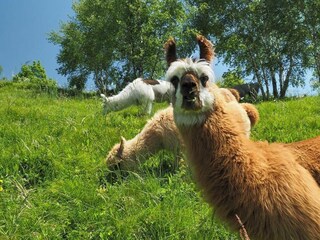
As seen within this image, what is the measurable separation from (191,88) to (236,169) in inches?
30.6

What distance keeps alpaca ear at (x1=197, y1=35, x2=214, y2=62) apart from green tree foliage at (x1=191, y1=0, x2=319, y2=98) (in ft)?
124

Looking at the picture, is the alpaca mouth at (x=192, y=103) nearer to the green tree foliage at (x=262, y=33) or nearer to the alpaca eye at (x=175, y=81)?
the alpaca eye at (x=175, y=81)

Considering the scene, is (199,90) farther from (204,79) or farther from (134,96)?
(134,96)

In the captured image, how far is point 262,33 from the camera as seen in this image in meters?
44.4

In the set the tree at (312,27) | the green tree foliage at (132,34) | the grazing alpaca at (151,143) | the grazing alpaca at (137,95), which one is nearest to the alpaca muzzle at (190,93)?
the grazing alpaca at (151,143)

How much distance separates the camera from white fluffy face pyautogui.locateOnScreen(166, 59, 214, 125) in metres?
4.00

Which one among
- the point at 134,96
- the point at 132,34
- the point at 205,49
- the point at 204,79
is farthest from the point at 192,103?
the point at 132,34

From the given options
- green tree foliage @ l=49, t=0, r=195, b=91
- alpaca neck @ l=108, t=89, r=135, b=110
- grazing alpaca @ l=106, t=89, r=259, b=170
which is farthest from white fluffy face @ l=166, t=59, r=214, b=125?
green tree foliage @ l=49, t=0, r=195, b=91

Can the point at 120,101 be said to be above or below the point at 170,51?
below

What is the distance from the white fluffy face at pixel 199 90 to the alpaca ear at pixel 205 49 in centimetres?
16

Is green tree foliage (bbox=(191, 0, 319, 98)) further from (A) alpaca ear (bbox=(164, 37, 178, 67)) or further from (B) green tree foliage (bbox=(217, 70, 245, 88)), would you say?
(A) alpaca ear (bbox=(164, 37, 178, 67))

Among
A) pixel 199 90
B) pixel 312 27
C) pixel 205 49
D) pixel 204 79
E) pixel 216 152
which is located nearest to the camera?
pixel 216 152

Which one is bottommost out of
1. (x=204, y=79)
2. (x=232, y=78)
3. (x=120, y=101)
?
(x=204, y=79)

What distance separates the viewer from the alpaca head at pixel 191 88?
13.0 ft
